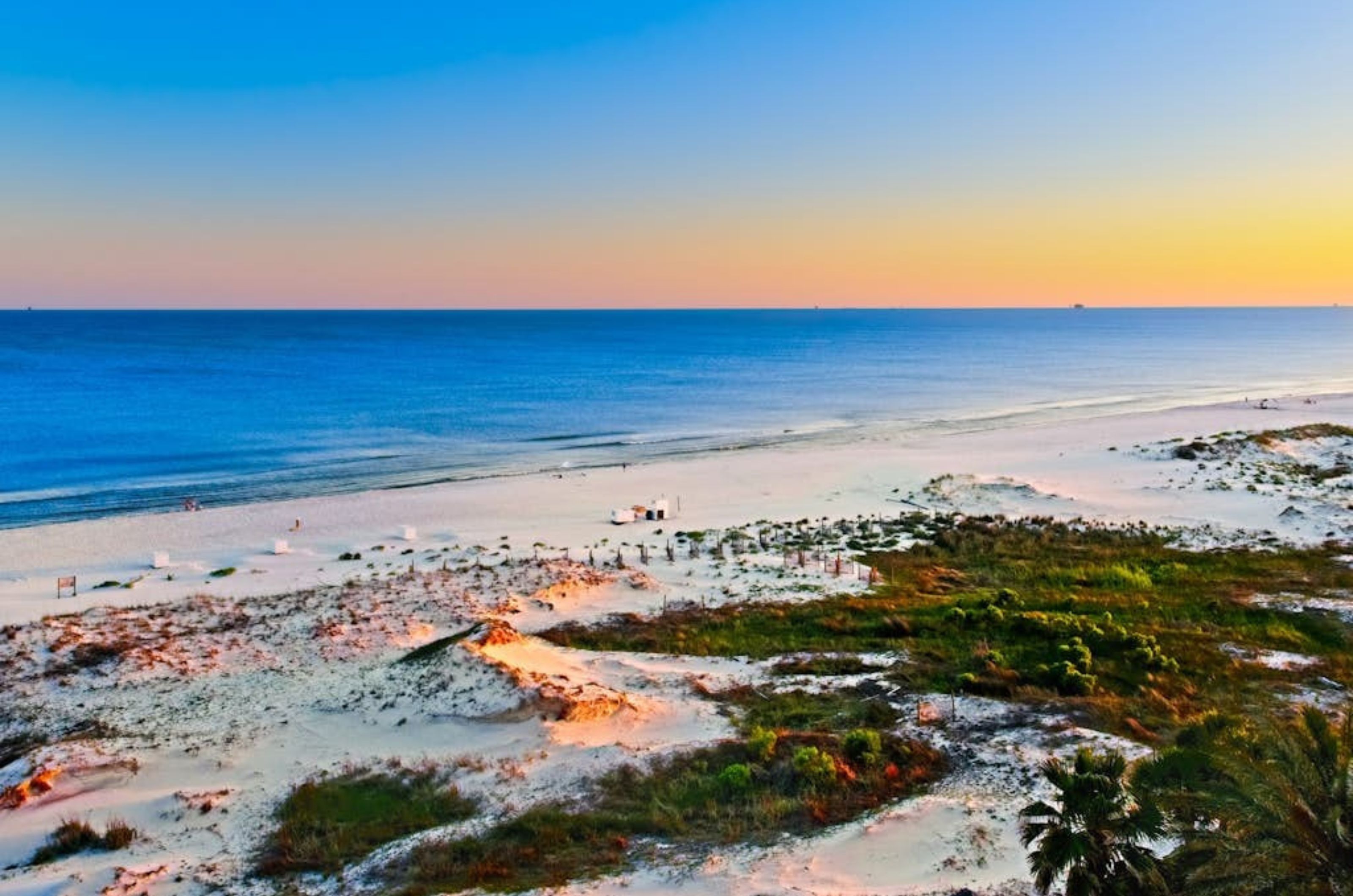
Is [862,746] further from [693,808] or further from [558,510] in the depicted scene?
[558,510]

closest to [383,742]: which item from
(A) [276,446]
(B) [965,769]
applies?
(B) [965,769]

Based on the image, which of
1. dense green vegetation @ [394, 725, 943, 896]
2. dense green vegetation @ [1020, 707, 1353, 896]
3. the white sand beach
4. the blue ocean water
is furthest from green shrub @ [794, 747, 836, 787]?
the blue ocean water

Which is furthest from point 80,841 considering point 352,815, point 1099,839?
point 1099,839

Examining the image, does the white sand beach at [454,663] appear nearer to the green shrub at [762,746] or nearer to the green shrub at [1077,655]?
the green shrub at [762,746]

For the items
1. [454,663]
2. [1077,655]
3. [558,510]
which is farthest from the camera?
[558,510]

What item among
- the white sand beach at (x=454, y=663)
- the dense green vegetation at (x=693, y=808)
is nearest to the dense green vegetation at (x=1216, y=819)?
the white sand beach at (x=454, y=663)

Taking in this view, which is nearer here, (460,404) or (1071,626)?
(1071,626)
